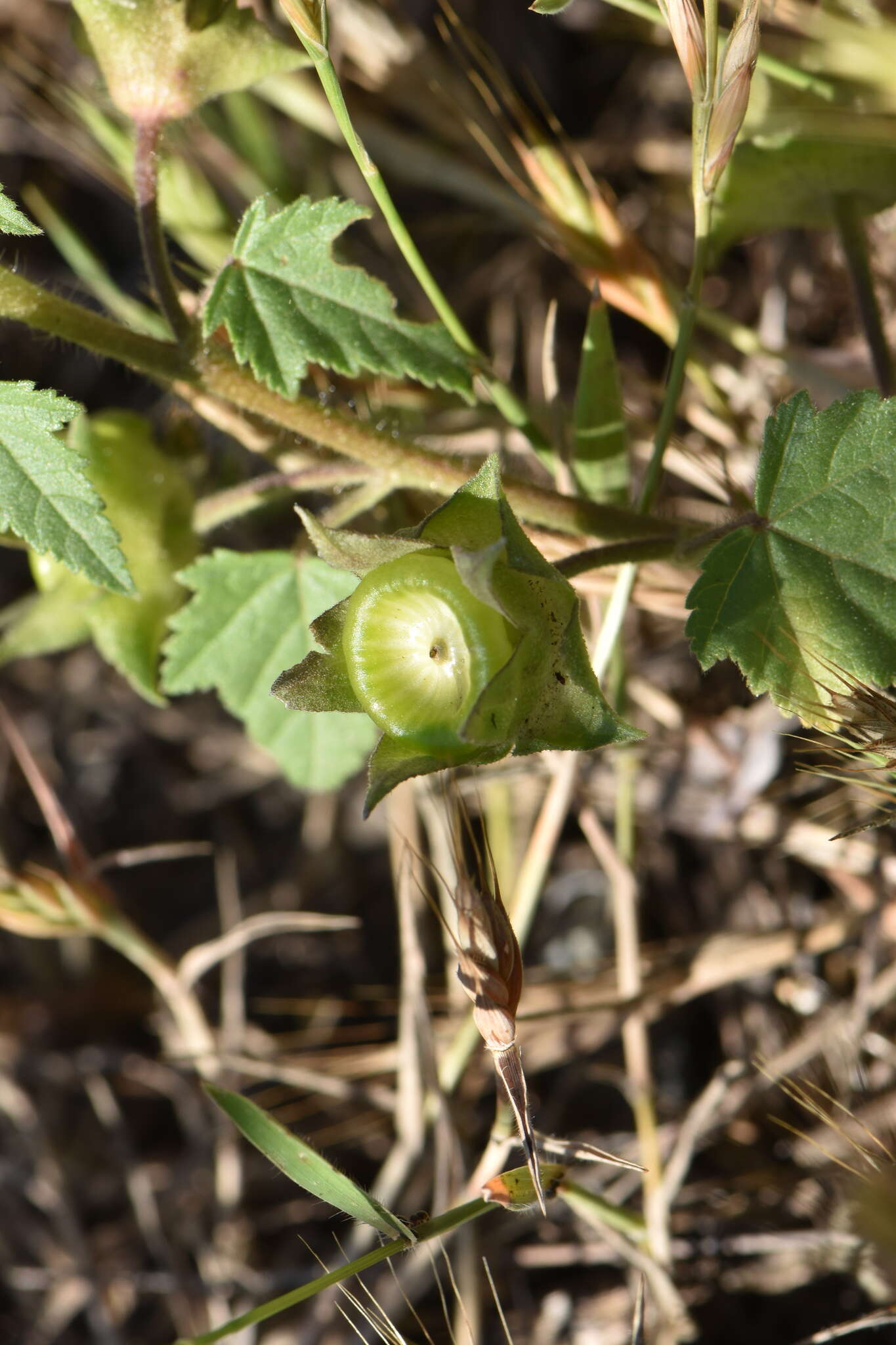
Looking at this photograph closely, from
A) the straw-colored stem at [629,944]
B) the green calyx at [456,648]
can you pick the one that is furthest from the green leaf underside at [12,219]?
the straw-colored stem at [629,944]

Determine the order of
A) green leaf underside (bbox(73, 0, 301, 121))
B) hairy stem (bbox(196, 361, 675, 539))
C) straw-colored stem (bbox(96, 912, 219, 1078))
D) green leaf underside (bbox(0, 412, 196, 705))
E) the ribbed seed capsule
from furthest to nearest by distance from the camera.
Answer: straw-colored stem (bbox(96, 912, 219, 1078)) < green leaf underside (bbox(0, 412, 196, 705)) < hairy stem (bbox(196, 361, 675, 539)) < green leaf underside (bbox(73, 0, 301, 121)) < the ribbed seed capsule

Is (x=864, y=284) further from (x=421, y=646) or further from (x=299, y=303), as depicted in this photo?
(x=421, y=646)

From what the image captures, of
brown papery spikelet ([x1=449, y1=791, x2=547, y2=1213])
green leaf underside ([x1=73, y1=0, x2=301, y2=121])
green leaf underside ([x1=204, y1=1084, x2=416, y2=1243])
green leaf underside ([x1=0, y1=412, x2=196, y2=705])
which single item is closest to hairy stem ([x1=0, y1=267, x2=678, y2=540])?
green leaf underside ([x1=0, y1=412, x2=196, y2=705])

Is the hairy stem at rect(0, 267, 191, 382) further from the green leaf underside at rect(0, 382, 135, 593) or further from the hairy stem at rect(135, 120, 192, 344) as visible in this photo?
the green leaf underside at rect(0, 382, 135, 593)

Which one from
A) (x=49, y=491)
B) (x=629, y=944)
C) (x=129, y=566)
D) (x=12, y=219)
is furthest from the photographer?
(x=629, y=944)

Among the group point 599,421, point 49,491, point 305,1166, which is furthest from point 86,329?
point 305,1166

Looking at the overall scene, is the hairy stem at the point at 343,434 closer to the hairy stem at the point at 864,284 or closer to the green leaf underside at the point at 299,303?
the green leaf underside at the point at 299,303
